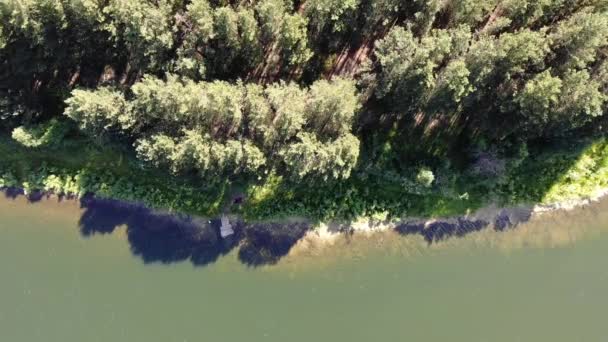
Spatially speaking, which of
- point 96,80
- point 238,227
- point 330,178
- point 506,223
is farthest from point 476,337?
point 96,80

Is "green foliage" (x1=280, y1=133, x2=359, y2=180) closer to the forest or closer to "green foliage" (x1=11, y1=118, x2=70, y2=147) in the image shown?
the forest

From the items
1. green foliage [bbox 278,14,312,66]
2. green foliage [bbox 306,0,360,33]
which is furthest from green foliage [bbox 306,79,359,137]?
green foliage [bbox 306,0,360,33]

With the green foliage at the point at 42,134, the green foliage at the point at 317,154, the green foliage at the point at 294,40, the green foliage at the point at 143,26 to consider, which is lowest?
the green foliage at the point at 42,134

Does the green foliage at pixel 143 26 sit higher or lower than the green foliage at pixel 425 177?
higher

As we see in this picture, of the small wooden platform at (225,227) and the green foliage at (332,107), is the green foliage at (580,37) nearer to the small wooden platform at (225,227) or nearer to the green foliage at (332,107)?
the green foliage at (332,107)

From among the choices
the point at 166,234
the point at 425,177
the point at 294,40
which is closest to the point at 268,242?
the point at 166,234

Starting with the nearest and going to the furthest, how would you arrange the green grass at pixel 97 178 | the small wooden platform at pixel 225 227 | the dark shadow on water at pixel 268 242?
the green grass at pixel 97 178 < the small wooden platform at pixel 225 227 < the dark shadow on water at pixel 268 242

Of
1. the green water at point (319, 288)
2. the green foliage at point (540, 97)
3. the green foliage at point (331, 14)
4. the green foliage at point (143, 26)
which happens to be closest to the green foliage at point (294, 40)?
the green foliage at point (331, 14)
